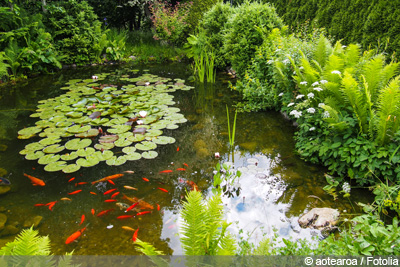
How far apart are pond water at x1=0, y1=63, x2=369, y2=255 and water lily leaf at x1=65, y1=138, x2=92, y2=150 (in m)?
0.39

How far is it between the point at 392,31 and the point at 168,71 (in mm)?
4803

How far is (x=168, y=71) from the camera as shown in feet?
23.2

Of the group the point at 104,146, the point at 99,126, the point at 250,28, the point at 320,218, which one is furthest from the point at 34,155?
the point at 250,28

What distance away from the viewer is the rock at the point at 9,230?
7.01 feet

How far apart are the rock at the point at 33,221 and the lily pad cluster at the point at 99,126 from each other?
0.64 metres

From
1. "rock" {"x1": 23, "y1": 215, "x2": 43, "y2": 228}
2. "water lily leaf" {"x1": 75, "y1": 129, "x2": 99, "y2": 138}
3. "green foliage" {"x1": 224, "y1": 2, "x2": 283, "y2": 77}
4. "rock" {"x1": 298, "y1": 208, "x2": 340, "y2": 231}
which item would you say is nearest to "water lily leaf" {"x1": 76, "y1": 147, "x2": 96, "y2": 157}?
"water lily leaf" {"x1": 75, "y1": 129, "x2": 99, "y2": 138}

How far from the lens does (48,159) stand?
3.05 m

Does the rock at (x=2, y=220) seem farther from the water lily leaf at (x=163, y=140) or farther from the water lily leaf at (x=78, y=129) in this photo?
the water lily leaf at (x=163, y=140)

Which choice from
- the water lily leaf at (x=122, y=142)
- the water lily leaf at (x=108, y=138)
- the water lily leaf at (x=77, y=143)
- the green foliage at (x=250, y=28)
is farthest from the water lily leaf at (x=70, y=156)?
the green foliage at (x=250, y=28)

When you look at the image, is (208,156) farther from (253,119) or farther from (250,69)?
(250,69)

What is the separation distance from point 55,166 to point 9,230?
0.87m

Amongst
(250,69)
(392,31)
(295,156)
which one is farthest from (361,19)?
(295,156)

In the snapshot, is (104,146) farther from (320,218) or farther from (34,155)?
(320,218)

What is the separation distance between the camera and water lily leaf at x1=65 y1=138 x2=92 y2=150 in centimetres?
325
